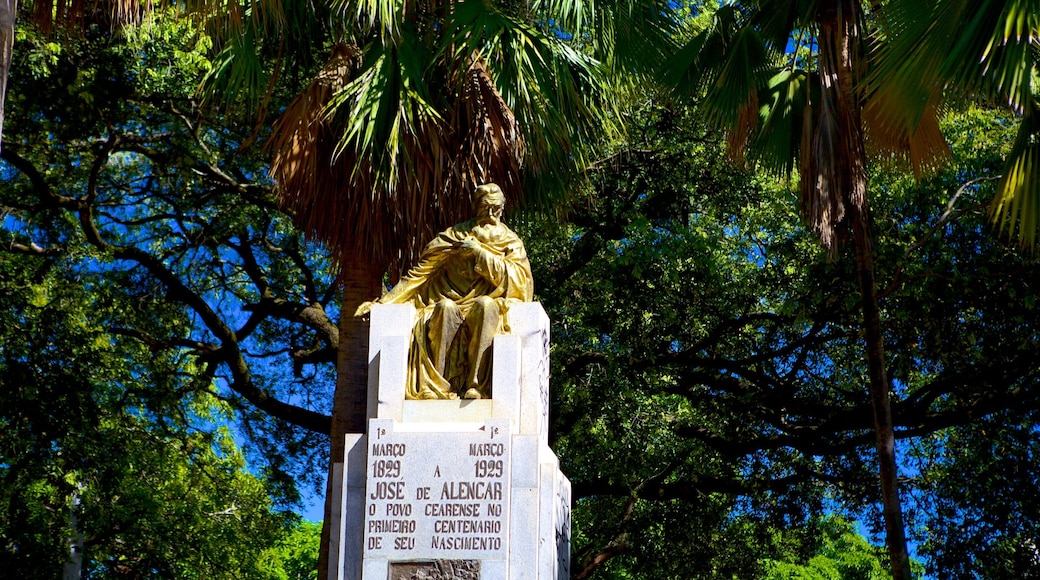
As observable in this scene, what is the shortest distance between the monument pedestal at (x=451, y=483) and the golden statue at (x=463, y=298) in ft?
0.50

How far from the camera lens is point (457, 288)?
36.0ft

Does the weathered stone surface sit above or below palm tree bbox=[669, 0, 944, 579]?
below

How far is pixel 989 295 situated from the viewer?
15.6 metres

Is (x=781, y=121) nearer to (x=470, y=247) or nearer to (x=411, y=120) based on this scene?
(x=411, y=120)

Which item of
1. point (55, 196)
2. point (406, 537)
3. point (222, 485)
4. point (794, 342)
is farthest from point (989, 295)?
point (55, 196)

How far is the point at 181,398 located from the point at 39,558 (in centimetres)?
260

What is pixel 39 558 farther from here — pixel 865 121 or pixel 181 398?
pixel 865 121

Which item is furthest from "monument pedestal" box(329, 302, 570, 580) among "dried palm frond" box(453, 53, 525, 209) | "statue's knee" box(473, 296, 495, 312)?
"dried palm frond" box(453, 53, 525, 209)

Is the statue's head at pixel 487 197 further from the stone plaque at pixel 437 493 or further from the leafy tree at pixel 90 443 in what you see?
the leafy tree at pixel 90 443

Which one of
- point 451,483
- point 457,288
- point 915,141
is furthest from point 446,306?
point 915,141

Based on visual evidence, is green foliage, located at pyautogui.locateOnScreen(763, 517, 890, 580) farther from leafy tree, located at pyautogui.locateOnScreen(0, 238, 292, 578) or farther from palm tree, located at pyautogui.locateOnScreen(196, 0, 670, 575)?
palm tree, located at pyautogui.locateOnScreen(196, 0, 670, 575)

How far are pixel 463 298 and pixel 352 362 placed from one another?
213 cm

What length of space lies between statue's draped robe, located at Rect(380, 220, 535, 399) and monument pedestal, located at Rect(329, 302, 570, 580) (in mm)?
155

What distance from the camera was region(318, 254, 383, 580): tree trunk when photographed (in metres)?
12.5
